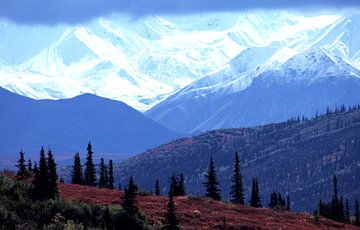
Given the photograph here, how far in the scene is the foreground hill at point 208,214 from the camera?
62.4 m

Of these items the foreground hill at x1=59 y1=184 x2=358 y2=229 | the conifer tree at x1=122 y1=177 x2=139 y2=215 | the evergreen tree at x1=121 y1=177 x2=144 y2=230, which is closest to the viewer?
the evergreen tree at x1=121 y1=177 x2=144 y2=230

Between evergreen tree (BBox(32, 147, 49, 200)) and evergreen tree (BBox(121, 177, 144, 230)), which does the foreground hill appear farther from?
evergreen tree (BBox(32, 147, 49, 200))

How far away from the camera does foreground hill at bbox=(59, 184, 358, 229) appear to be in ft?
205

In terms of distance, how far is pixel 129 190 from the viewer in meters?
50.4

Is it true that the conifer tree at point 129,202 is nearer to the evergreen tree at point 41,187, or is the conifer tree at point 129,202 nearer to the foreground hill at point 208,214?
the foreground hill at point 208,214

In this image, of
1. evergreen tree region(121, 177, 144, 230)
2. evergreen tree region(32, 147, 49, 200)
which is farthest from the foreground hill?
evergreen tree region(32, 147, 49, 200)

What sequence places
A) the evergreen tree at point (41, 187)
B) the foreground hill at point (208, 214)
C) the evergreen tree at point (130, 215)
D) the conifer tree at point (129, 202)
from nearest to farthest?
the evergreen tree at point (41, 187) < the evergreen tree at point (130, 215) < the conifer tree at point (129, 202) < the foreground hill at point (208, 214)

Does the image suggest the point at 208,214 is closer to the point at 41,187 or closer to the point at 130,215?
the point at 130,215

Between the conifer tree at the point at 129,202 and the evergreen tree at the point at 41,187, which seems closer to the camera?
the evergreen tree at the point at 41,187

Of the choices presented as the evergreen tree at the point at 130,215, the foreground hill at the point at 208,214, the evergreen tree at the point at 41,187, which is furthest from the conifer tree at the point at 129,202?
the evergreen tree at the point at 41,187

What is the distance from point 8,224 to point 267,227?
27284mm

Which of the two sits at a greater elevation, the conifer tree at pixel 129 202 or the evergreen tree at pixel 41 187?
the evergreen tree at pixel 41 187

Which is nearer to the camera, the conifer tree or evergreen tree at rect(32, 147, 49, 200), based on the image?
evergreen tree at rect(32, 147, 49, 200)

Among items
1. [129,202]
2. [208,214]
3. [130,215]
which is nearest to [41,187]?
[129,202]
